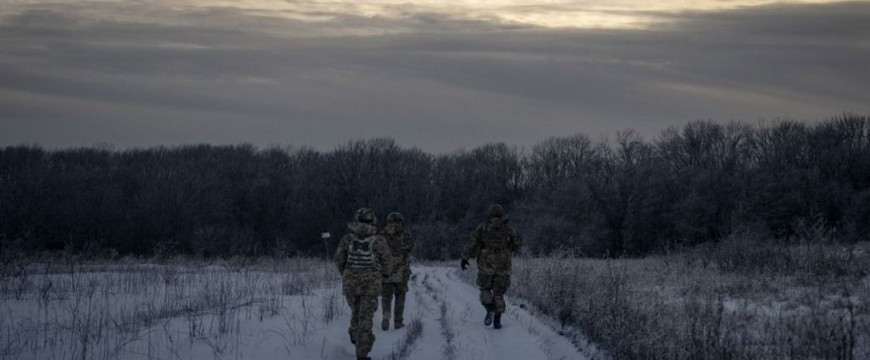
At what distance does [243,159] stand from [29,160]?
940 inches

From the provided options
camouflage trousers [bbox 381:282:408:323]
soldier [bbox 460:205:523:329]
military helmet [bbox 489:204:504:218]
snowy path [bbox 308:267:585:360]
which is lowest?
snowy path [bbox 308:267:585:360]

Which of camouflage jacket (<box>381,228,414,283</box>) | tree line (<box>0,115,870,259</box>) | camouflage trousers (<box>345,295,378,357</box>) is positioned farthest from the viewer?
tree line (<box>0,115,870,259</box>)

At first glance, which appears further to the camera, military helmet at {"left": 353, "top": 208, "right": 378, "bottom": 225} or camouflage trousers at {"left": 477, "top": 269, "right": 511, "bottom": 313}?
camouflage trousers at {"left": 477, "top": 269, "right": 511, "bottom": 313}

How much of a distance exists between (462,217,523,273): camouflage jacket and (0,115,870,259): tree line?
39.4m

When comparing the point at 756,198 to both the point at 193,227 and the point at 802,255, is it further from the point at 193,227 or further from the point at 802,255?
the point at 193,227

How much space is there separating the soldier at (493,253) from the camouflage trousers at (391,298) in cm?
131

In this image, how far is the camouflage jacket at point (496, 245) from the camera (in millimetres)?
14578

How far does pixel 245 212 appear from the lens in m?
80.2

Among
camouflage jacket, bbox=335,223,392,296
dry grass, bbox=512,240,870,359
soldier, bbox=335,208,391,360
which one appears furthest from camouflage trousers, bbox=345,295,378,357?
dry grass, bbox=512,240,870,359

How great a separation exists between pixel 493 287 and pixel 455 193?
72.3 metres

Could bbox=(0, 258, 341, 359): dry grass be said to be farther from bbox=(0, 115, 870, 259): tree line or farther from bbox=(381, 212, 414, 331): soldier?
bbox=(0, 115, 870, 259): tree line

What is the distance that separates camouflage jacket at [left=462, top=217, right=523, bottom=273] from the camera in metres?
14.6

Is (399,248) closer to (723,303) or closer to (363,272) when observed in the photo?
(363,272)

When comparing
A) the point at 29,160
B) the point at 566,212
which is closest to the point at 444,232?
the point at 566,212
